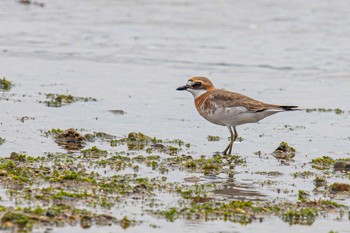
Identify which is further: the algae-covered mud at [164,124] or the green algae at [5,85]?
the green algae at [5,85]

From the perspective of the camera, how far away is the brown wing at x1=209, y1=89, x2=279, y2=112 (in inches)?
508

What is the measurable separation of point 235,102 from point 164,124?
2.43 metres

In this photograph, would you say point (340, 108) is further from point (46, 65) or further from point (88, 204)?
point (88, 204)

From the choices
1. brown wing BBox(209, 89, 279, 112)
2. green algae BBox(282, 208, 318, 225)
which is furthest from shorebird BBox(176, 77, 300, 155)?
green algae BBox(282, 208, 318, 225)

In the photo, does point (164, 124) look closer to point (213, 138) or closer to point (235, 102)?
point (213, 138)

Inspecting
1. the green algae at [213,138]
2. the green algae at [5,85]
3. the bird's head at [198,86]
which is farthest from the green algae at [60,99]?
the green algae at [213,138]

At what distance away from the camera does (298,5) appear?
108 ft

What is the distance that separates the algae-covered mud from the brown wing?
2.43ft

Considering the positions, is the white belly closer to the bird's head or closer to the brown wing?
the brown wing

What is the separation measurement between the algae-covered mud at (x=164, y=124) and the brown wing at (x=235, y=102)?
0.74 meters

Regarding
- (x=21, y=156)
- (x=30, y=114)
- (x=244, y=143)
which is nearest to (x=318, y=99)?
(x=244, y=143)

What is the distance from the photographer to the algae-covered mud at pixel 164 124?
9.07 metres

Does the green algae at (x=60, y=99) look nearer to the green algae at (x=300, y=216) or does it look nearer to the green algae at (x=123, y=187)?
the green algae at (x=123, y=187)

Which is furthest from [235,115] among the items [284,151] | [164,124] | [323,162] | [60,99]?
[60,99]
